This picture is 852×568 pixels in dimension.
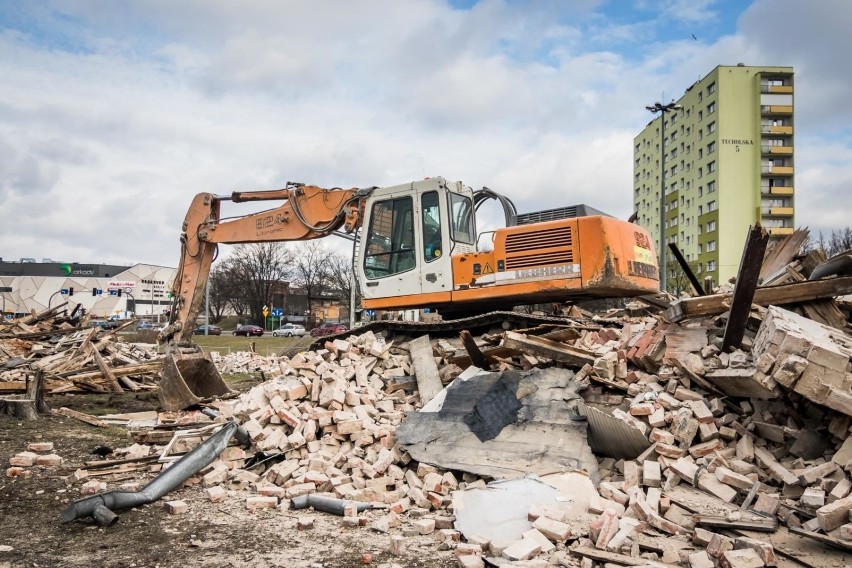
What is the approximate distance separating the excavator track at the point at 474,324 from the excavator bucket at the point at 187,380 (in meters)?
2.39

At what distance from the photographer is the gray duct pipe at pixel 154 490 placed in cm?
538

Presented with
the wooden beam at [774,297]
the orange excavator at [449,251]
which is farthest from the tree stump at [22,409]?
the wooden beam at [774,297]

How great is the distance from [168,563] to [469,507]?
2.32 m

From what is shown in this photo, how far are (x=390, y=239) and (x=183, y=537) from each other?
Result: 204 inches

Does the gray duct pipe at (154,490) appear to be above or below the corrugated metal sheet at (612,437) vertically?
below

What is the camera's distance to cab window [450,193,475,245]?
8.99 meters

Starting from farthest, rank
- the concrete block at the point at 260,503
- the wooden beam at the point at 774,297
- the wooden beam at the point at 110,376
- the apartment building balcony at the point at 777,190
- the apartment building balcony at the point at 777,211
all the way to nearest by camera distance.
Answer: the apartment building balcony at the point at 777,211
the apartment building balcony at the point at 777,190
the wooden beam at the point at 110,376
the wooden beam at the point at 774,297
the concrete block at the point at 260,503

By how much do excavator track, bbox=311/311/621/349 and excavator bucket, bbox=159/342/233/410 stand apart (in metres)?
2.39

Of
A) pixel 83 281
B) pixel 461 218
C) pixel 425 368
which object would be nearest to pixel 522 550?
pixel 425 368

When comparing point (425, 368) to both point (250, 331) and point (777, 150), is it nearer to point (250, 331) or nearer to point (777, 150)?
point (250, 331)

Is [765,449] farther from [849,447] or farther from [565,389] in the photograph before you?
[565,389]

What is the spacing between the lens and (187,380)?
10977mm

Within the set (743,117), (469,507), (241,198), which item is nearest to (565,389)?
(469,507)

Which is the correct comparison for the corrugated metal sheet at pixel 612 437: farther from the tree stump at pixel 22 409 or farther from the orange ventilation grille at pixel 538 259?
the tree stump at pixel 22 409
